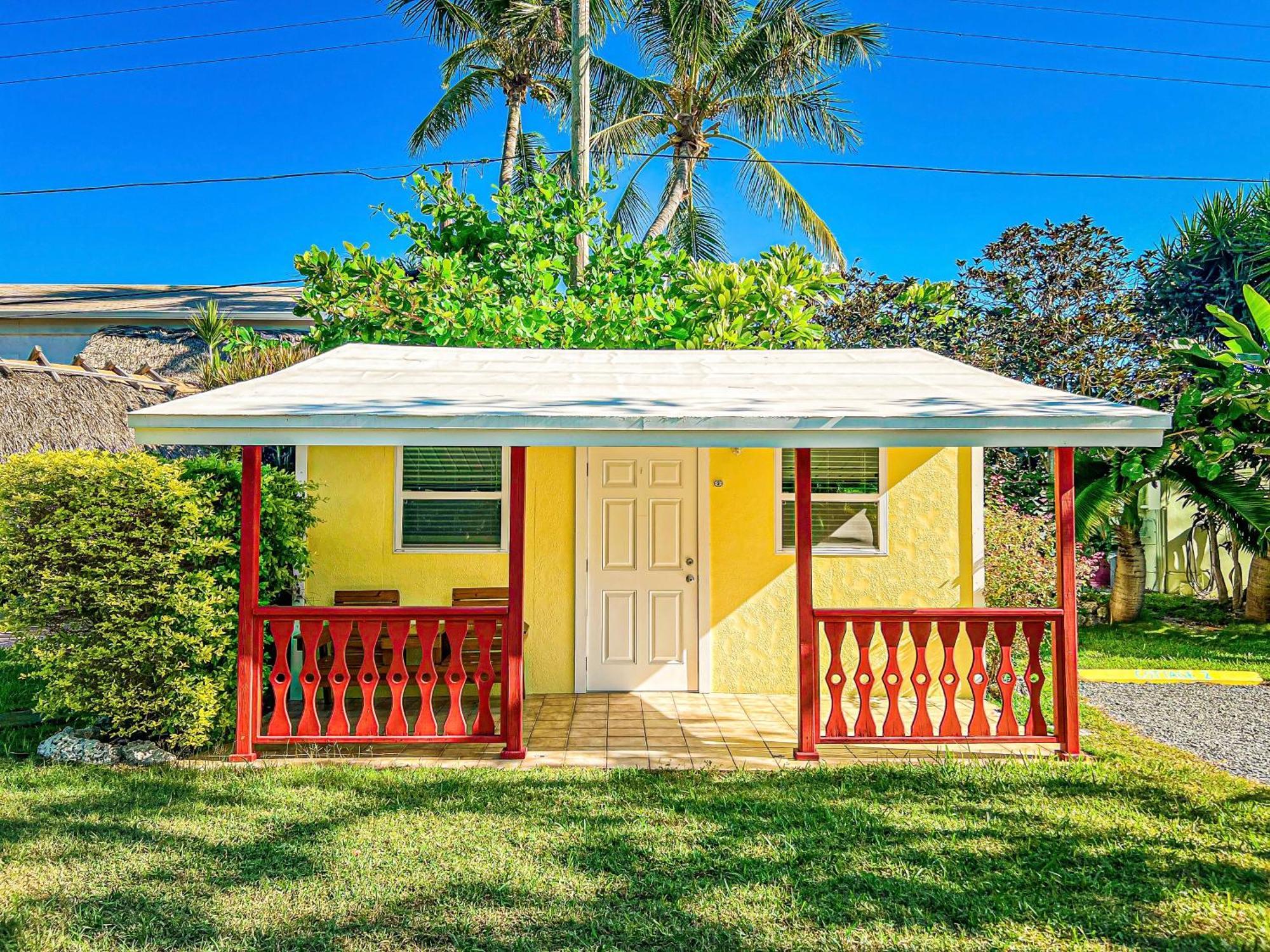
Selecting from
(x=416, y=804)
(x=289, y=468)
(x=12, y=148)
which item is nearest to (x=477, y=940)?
(x=416, y=804)

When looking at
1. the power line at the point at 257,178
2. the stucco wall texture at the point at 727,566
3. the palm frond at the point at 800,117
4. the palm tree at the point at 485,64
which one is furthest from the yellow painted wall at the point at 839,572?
the palm tree at the point at 485,64

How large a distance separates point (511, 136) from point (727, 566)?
38.2 ft

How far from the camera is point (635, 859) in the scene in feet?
14.8

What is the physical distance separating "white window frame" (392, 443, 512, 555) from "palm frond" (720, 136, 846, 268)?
33.9ft

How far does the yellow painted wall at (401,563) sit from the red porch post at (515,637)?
6.61 feet

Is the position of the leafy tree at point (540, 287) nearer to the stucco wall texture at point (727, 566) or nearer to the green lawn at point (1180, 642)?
the stucco wall texture at point (727, 566)

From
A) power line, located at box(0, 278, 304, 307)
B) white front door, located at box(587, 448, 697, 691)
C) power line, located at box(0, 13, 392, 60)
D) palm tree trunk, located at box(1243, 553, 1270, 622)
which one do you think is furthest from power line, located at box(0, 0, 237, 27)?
palm tree trunk, located at box(1243, 553, 1270, 622)

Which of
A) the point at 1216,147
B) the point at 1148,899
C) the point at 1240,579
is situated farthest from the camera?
the point at 1216,147

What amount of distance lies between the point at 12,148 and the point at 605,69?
46.3ft

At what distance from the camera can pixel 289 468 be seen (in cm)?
1020

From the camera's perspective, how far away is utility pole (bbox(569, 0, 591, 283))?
38.1ft

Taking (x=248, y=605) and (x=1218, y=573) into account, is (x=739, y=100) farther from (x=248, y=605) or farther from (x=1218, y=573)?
(x=248, y=605)

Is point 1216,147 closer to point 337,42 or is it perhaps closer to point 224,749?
point 337,42

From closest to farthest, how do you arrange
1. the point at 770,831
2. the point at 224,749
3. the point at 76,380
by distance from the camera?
the point at 770,831 → the point at 224,749 → the point at 76,380
